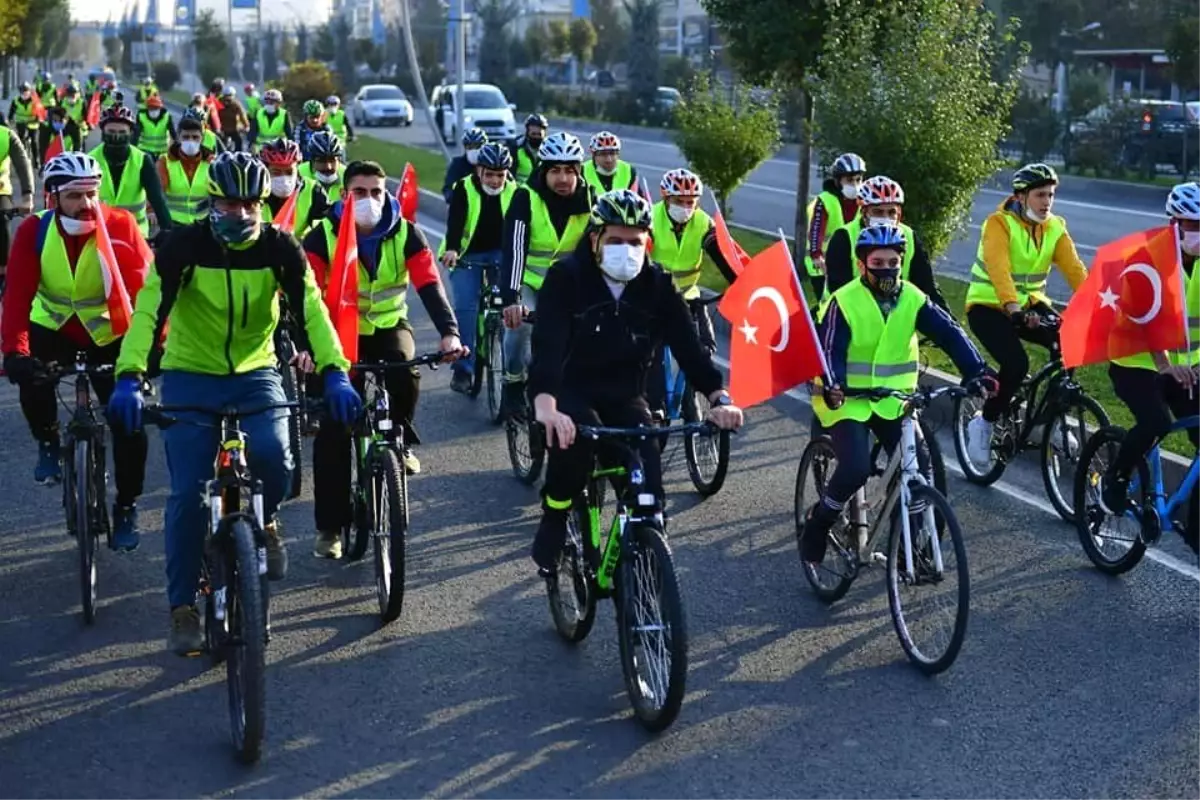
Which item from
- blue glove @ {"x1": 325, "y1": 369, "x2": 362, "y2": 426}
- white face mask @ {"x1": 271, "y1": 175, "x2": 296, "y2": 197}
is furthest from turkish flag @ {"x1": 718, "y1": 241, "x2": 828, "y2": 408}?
white face mask @ {"x1": 271, "y1": 175, "x2": 296, "y2": 197}

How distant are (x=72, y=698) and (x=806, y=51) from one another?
556 inches

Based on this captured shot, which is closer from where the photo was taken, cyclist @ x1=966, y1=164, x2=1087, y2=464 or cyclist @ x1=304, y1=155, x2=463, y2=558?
cyclist @ x1=304, y1=155, x2=463, y2=558

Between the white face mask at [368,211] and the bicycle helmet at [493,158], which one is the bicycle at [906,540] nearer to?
the white face mask at [368,211]

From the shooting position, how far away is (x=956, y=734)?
6273 millimetres

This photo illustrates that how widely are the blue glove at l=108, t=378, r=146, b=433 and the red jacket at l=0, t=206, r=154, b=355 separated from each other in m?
1.71

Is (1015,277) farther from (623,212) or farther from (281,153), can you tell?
(281,153)

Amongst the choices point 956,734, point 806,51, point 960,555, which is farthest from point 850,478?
point 806,51

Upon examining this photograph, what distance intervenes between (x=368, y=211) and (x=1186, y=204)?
12.2ft

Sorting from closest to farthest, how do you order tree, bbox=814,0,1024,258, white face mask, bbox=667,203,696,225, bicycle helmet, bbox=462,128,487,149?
white face mask, bbox=667,203,696,225, tree, bbox=814,0,1024,258, bicycle helmet, bbox=462,128,487,149

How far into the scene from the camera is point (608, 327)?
6.87m

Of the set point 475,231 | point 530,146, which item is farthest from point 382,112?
point 475,231

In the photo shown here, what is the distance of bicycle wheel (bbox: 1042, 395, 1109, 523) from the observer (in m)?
9.23

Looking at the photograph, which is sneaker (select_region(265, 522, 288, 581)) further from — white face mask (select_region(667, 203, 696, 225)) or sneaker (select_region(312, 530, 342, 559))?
white face mask (select_region(667, 203, 696, 225))

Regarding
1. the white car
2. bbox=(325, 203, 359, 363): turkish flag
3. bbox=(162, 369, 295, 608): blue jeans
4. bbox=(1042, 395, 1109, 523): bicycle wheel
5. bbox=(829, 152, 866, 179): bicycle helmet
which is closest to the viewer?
bbox=(162, 369, 295, 608): blue jeans
